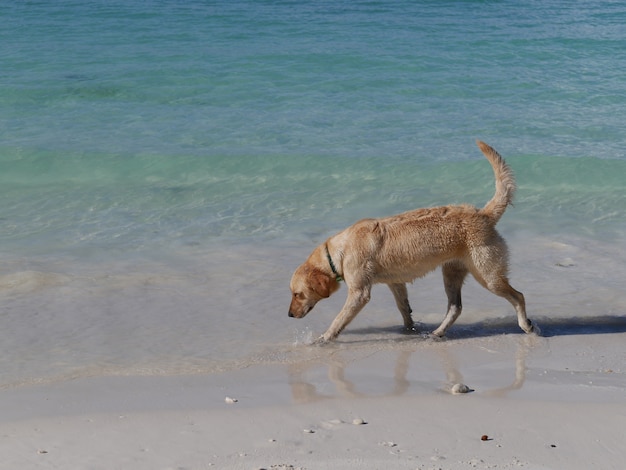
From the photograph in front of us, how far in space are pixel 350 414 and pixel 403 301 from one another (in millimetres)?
2144

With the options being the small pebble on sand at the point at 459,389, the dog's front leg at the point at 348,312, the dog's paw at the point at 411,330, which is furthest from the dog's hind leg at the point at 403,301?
the small pebble on sand at the point at 459,389

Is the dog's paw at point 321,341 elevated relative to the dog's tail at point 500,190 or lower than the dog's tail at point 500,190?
lower

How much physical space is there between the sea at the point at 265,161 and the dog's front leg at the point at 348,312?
28 centimetres

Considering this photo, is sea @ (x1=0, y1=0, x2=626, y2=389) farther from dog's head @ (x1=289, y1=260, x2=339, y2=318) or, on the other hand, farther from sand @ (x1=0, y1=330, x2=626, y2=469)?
sand @ (x1=0, y1=330, x2=626, y2=469)

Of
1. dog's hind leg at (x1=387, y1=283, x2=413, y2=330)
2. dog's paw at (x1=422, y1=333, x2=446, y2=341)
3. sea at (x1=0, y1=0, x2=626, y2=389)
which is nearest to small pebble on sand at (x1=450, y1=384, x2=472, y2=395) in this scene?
sea at (x1=0, y1=0, x2=626, y2=389)

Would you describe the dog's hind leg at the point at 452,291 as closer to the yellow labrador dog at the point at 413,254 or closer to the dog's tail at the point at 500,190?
the yellow labrador dog at the point at 413,254

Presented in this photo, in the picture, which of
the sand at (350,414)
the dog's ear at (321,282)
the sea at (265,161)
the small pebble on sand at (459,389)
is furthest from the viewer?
the sea at (265,161)

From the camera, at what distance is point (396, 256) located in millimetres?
7555

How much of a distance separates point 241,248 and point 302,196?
2407 millimetres

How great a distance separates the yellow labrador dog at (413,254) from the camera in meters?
7.48

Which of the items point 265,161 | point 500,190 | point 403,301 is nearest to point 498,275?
point 500,190

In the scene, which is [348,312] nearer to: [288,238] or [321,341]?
[321,341]

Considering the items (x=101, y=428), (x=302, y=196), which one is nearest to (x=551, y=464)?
(x=101, y=428)

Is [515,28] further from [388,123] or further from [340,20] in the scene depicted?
[388,123]
